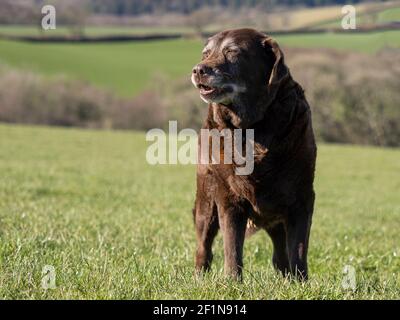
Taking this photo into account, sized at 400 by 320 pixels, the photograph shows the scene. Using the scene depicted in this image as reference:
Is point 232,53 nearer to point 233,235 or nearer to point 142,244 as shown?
point 233,235

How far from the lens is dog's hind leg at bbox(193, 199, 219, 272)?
18.8 ft

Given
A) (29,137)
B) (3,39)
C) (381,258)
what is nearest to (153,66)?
(3,39)

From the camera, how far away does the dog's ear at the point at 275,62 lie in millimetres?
5137

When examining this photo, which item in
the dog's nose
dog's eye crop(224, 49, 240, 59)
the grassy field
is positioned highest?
the grassy field

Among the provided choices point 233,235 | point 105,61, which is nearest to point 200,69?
point 233,235

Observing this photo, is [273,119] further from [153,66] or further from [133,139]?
[153,66]

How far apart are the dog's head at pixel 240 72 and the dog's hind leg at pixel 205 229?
891mm

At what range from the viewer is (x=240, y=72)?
16.9 ft

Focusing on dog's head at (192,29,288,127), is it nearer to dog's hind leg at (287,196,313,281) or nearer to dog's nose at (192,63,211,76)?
dog's nose at (192,63,211,76)

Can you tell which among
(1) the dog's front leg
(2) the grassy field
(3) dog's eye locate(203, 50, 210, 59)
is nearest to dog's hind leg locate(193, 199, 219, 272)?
(1) the dog's front leg

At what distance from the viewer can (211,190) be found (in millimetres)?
5543

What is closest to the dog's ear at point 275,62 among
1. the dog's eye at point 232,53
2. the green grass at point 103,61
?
the dog's eye at point 232,53

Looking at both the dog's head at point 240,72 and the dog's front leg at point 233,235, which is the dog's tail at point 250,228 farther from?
the dog's head at point 240,72

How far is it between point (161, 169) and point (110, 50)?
44.8 meters
